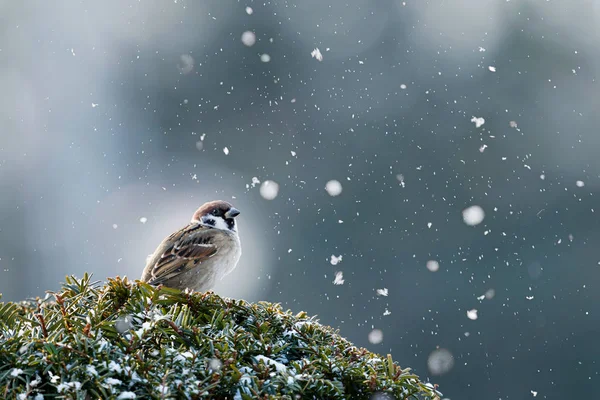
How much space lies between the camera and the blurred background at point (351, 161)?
8.12 metres

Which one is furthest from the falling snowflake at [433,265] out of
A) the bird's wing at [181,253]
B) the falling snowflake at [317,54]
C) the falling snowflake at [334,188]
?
the bird's wing at [181,253]

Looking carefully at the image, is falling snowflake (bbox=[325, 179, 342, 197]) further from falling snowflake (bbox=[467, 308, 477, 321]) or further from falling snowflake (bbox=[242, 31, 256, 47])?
falling snowflake (bbox=[242, 31, 256, 47])

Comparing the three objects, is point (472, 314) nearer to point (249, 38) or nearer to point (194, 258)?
point (194, 258)

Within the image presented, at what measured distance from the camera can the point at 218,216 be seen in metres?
3.08

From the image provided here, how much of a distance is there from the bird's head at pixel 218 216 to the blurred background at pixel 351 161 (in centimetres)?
497

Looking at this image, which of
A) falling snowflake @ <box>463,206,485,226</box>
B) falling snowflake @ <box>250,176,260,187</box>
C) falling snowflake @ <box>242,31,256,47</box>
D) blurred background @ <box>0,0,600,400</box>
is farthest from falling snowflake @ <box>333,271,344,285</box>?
falling snowflake @ <box>242,31,256,47</box>

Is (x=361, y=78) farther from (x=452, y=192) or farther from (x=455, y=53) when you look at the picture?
(x=452, y=192)

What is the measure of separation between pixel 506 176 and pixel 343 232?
2.47 meters

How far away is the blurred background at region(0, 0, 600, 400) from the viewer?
26.7 feet

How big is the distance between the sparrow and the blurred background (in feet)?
16.8

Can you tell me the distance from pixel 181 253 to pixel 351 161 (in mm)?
7355

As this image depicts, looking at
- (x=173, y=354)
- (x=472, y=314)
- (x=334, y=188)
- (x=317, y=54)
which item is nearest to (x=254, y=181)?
(x=334, y=188)

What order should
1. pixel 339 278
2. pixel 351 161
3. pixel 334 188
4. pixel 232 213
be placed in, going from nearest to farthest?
pixel 232 213
pixel 339 278
pixel 334 188
pixel 351 161

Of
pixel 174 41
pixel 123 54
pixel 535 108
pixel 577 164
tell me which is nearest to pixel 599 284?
pixel 577 164
